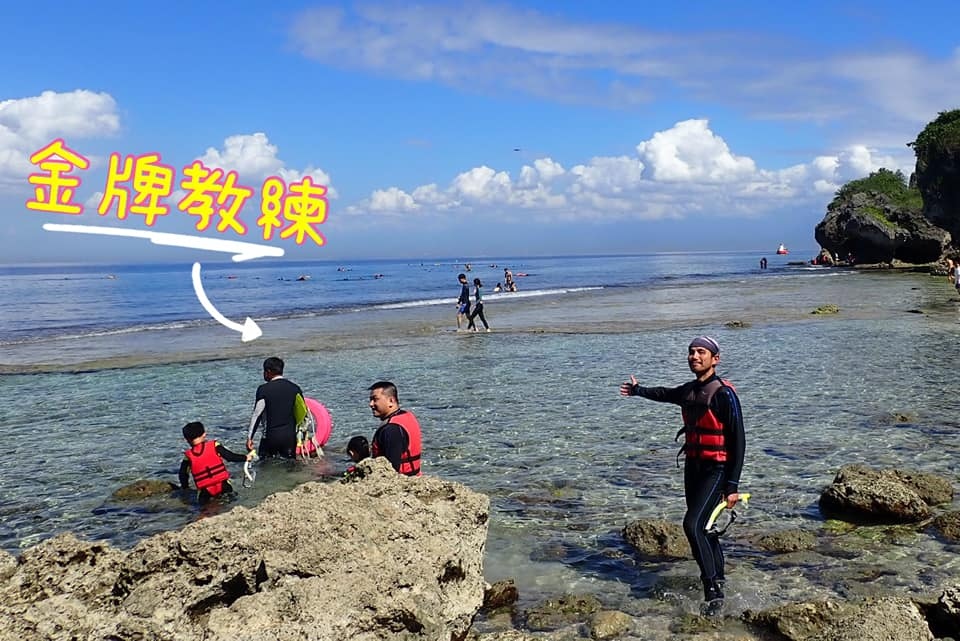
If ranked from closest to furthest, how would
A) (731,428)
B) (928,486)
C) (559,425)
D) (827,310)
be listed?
(731,428) < (928,486) < (559,425) < (827,310)

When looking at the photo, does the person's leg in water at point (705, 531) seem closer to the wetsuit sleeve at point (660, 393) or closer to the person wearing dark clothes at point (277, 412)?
the wetsuit sleeve at point (660, 393)

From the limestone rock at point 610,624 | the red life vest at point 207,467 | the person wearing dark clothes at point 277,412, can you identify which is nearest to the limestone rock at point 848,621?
the limestone rock at point 610,624

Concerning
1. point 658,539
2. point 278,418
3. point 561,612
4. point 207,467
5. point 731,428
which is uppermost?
point 731,428

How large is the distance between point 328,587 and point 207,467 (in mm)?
5881

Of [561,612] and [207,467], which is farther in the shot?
[207,467]

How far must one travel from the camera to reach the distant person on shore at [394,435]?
20.7 feet

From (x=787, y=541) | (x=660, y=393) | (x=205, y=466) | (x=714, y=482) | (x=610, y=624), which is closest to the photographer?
(x=610, y=624)

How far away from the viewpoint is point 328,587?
13.6ft

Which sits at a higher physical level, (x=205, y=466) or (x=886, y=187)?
(x=886, y=187)

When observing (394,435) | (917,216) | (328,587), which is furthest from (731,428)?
(917,216)

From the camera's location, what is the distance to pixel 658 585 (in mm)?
6789

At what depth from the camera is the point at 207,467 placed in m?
9.40

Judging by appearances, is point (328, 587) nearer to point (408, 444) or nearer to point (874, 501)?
point (408, 444)

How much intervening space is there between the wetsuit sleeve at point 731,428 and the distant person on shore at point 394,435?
2.61 m
